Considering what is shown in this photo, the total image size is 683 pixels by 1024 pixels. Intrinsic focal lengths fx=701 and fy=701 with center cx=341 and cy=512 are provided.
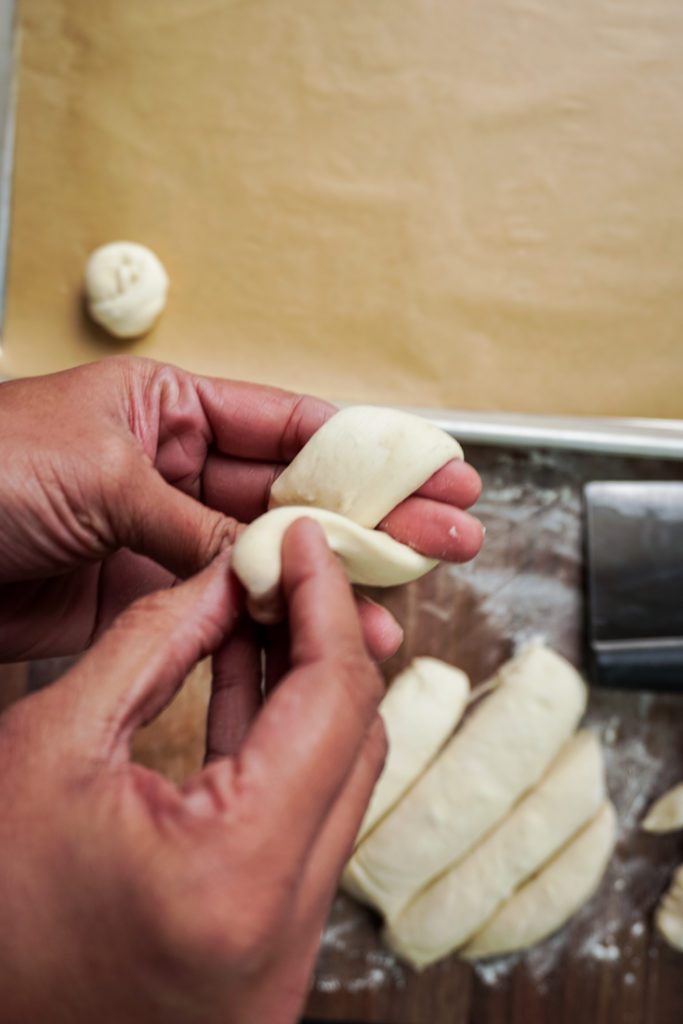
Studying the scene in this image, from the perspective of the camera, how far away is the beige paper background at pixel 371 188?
158cm

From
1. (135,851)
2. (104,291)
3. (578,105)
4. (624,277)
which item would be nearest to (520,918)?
(135,851)

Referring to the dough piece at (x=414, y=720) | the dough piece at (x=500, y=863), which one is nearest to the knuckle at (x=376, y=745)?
the dough piece at (x=414, y=720)

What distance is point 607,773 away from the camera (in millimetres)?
1507

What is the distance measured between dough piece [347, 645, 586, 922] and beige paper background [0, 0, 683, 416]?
2.08ft

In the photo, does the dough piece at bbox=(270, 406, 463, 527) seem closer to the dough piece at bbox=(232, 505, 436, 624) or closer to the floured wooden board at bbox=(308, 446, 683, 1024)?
the dough piece at bbox=(232, 505, 436, 624)

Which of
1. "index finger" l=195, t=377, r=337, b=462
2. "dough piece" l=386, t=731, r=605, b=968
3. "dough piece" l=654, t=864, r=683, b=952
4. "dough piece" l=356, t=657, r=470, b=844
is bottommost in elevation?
"dough piece" l=654, t=864, r=683, b=952

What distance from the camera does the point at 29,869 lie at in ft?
1.71

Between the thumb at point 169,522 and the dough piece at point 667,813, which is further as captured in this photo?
the dough piece at point 667,813

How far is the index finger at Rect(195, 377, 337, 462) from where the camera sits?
0.99 meters

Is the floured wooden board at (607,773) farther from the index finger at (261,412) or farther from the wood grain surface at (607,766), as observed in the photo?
the index finger at (261,412)

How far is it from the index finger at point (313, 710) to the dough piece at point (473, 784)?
86cm

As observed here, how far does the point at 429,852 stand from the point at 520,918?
0.23 m

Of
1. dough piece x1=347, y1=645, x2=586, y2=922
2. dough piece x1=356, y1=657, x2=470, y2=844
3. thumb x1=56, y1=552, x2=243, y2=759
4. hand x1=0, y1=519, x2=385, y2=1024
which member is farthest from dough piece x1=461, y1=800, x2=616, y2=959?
thumb x1=56, y1=552, x2=243, y2=759

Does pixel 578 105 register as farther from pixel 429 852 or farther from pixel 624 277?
pixel 429 852
